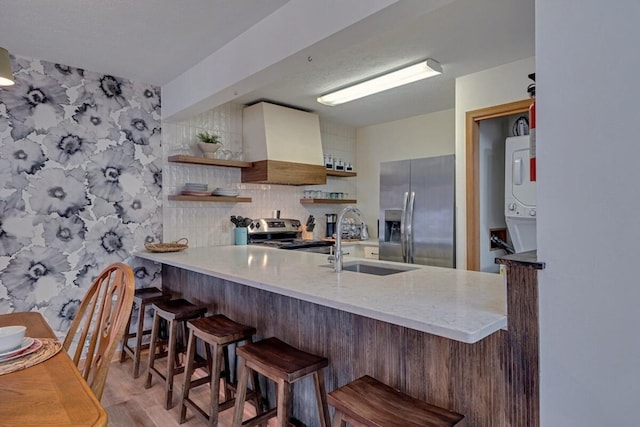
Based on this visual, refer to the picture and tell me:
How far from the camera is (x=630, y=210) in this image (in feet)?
3.15

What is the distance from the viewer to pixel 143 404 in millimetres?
2404

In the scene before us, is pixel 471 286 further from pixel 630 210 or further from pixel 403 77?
pixel 403 77

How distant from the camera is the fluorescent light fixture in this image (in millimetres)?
2822

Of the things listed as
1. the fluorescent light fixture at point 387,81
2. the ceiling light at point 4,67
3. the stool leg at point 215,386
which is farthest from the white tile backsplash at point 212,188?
the ceiling light at point 4,67

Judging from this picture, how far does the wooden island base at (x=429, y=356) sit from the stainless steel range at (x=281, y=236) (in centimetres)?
176

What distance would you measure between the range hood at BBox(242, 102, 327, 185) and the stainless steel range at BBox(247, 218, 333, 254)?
50cm

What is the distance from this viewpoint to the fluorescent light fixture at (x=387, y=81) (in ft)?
9.26

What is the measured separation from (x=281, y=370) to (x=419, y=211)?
2441mm

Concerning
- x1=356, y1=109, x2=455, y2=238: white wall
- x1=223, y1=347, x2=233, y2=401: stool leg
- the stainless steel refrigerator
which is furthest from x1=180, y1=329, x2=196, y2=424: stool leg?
x1=356, y1=109, x2=455, y2=238: white wall

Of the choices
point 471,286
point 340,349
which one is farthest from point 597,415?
point 340,349

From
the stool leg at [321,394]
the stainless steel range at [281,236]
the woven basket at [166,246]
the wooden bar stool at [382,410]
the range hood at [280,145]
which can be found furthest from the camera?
the stainless steel range at [281,236]

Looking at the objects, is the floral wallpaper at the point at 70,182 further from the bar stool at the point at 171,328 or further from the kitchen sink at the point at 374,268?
the kitchen sink at the point at 374,268

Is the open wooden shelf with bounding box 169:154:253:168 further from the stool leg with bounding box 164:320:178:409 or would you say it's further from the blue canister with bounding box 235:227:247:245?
the stool leg with bounding box 164:320:178:409

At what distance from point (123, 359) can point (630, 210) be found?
351cm
